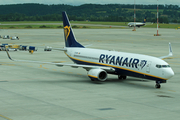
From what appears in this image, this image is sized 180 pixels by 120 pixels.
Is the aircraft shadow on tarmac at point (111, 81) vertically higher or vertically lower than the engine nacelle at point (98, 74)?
lower

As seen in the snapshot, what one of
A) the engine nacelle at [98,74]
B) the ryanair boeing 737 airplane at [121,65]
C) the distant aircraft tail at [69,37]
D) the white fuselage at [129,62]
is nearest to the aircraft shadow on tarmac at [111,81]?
the engine nacelle at [98,74]

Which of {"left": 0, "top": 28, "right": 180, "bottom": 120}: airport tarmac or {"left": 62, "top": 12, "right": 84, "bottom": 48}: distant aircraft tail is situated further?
{"left": 62, "top": 12, "right": 84, "bottom": 48}: distant aircraft tail

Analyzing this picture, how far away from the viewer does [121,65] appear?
120ft

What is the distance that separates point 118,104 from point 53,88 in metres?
9.63

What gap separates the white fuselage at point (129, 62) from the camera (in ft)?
108

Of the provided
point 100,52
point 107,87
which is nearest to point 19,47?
point 100,52

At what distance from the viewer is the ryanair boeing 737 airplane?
33.1m

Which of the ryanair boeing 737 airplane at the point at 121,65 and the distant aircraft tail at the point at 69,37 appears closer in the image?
the ryanair boeing 737 airplane at the point at 121,65

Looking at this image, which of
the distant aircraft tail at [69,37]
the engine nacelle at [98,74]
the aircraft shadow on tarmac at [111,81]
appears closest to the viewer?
the engine nacelle at [98,74]

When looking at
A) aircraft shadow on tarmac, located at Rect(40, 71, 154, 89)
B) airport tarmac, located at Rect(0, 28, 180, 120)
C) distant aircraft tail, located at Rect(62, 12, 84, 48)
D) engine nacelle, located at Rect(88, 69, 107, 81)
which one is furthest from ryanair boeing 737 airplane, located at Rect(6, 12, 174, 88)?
distant aircraft tail, located at Rect(62, 12, 84, 48)

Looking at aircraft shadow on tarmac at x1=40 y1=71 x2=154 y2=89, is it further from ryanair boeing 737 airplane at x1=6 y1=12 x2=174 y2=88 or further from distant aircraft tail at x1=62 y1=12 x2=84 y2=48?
distant aircraft tail at x1=62 y1=12 x2=84 y2=48

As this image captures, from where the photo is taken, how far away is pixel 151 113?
79.0ft

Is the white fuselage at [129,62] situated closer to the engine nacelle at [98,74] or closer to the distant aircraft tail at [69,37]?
the engine nacelle at [98,74]

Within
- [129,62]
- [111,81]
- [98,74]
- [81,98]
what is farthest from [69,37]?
[81,98]
